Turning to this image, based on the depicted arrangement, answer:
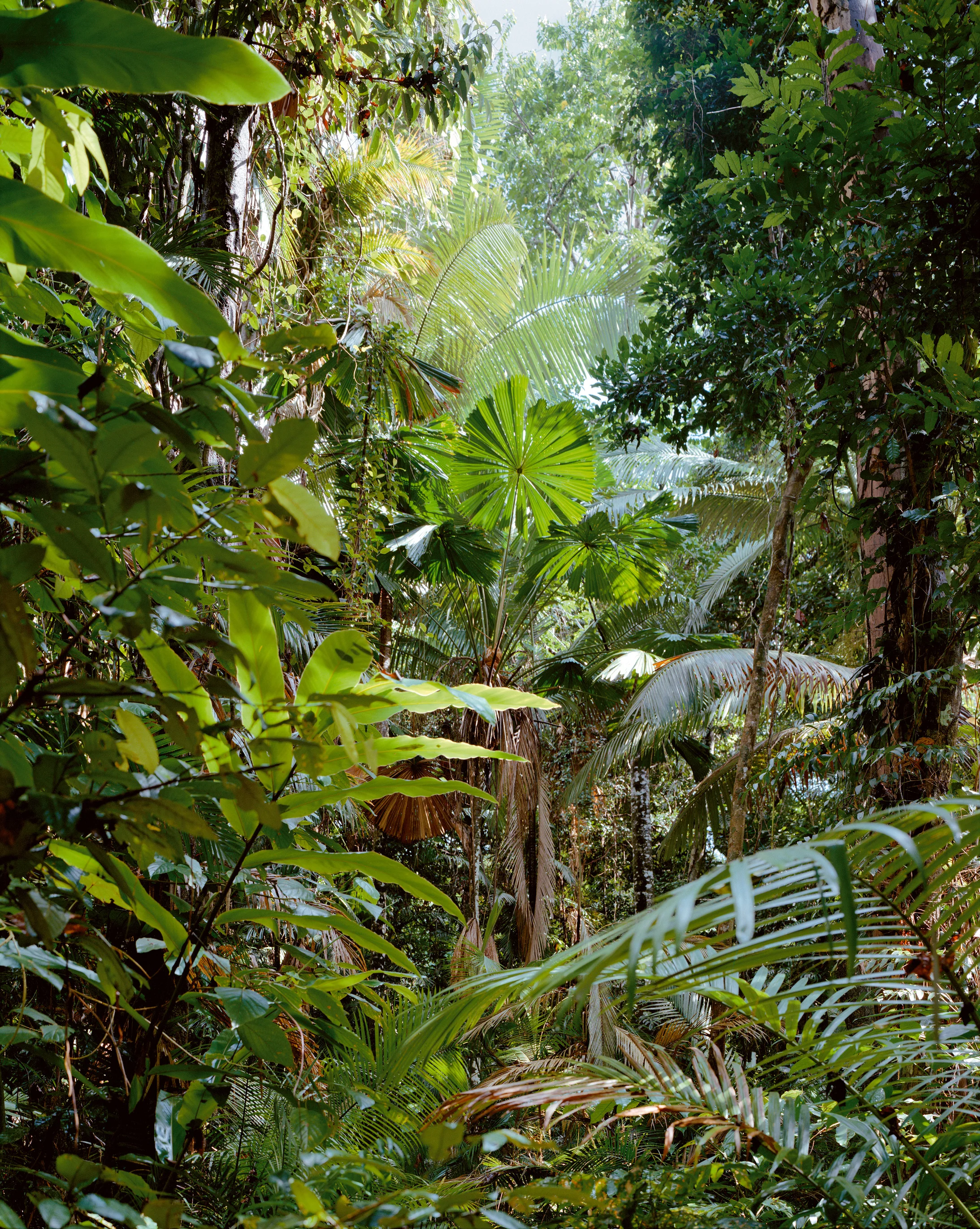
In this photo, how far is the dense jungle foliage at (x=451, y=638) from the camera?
0.66 metres

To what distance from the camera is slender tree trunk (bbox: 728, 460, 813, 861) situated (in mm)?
3389

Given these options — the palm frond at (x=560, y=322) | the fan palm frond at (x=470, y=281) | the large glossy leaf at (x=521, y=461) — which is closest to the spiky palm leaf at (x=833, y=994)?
the large glossy leaf at (x=521, y=461)

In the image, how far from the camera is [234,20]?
2.57m

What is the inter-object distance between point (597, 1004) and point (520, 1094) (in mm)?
2879

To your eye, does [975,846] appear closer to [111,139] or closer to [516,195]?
[111,139]

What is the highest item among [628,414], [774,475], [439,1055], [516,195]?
[516,195]

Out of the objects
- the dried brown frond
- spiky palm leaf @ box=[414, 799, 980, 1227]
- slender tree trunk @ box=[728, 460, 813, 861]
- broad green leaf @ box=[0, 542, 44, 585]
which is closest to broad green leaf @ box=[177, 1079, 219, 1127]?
spiky palm leaf @ box=[414, 799, 980, 1227]

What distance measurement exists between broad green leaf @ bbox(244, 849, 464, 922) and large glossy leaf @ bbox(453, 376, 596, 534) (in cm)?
420

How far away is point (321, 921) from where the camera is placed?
0.90 meters

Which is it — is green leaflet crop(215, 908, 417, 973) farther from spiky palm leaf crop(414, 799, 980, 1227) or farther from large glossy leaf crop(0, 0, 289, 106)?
large glossy leaf crop(0, 0, 289, 106)

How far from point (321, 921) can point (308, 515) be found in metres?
0.50

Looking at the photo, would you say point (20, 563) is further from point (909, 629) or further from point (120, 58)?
point (909, 629)

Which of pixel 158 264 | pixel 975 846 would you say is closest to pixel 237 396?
pixel 158 264

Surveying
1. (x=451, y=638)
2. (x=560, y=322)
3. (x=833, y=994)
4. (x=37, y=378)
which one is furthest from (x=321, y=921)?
(x=560, y=322)
